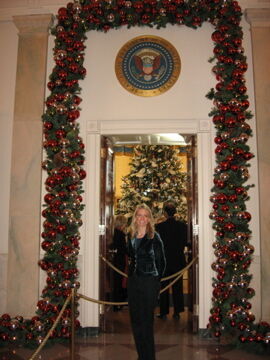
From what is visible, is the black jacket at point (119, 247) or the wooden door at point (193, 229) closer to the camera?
the wooden door at point (193, 229)

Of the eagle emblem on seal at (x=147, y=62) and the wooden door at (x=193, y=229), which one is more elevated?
the eagle emblem on seal at (x=147, y=62)

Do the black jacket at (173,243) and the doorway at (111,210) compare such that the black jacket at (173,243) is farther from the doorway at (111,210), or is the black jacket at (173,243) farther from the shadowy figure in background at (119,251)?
the shadowy figure in background at (119,251)

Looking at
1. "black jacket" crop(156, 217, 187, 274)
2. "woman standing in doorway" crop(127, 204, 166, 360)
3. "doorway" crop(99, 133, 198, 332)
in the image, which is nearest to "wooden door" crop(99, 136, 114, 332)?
"doorway" crop(99, 133, 198, 332)

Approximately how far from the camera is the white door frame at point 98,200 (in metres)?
5.63

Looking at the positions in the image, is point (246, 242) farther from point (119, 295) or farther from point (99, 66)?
point (99, 66)

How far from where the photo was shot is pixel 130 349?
498 cm

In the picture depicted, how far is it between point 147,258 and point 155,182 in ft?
22.6

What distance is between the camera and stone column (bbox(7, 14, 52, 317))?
5.69 meters

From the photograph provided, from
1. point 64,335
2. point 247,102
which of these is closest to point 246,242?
point 247,102

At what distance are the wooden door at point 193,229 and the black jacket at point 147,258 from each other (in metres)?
1.94

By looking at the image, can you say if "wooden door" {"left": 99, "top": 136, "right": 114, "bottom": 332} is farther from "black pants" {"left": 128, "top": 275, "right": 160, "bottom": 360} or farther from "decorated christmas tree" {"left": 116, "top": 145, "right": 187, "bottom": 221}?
"decorated christmas tree" {"left": 116, "top": 145, "right": 187, "bottom": 221}

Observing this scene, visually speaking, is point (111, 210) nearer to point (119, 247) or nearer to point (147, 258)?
point (119, 247)

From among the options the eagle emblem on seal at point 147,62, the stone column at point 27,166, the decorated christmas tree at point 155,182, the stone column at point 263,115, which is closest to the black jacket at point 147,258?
the stone column at point 263,115

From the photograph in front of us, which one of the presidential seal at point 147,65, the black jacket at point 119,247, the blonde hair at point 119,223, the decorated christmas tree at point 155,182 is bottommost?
the black jacket at point 119,247
